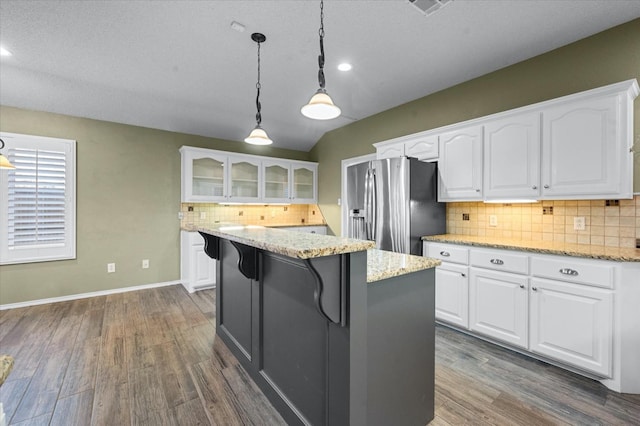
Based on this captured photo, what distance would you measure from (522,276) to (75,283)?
16.8 ft

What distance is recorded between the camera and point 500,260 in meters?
2.46

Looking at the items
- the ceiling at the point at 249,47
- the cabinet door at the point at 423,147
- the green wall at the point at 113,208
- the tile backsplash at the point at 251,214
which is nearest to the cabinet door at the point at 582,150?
the ceiling at the point at 249,47

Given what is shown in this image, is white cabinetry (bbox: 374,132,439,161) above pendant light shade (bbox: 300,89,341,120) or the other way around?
above

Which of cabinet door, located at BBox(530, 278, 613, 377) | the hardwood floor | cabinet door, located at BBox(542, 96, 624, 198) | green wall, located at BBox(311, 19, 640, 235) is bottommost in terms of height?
the hardwood floor

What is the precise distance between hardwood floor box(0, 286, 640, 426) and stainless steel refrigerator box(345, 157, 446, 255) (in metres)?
1.02

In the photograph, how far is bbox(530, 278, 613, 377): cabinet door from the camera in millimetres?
1962

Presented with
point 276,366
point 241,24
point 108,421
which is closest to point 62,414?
point 108,421

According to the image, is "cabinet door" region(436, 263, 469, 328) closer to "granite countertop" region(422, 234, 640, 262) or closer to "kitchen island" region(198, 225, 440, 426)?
"granite countertop" region(422, 234, 640, 262)

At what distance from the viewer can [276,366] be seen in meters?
1.85

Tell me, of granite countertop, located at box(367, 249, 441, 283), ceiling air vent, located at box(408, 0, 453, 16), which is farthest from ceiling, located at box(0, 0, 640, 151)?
granite countertop, located at box(367, 249, 441, 283)

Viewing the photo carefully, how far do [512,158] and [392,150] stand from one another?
132 cm

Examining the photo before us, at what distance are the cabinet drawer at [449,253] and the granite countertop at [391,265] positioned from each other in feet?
4.04

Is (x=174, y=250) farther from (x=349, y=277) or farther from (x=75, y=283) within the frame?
(x=349, y=277)

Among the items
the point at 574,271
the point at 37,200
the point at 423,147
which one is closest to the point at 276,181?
the point at 423,147
